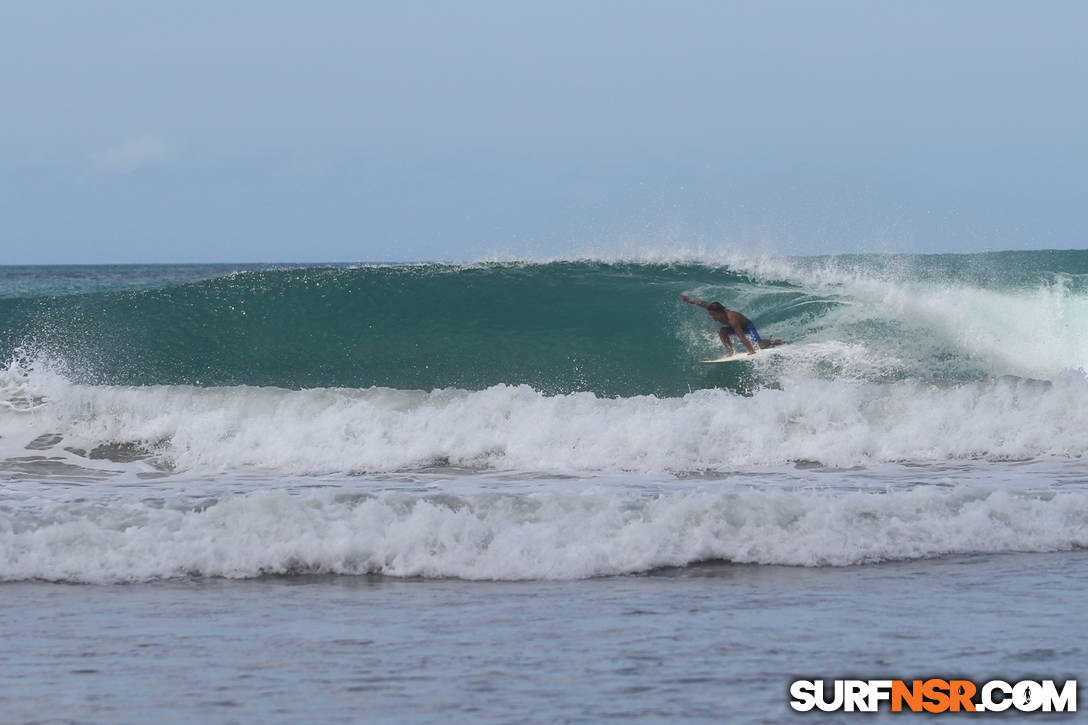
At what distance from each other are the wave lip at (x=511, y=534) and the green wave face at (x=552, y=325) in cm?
595

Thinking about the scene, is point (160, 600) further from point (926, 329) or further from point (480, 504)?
point (926, 329)

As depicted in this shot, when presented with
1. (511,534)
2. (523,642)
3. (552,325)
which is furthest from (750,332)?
(523,642)

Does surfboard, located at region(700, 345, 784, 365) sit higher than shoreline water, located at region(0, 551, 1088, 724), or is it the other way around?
surfboard, located at region(700, 345, 784, 365)

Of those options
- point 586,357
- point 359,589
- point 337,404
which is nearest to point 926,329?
point 586,357

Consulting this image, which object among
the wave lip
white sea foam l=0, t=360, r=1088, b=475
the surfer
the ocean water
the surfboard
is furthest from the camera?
the surfer

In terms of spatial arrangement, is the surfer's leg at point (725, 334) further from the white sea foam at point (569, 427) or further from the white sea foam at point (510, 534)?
the white sea foam at point (510, 534)

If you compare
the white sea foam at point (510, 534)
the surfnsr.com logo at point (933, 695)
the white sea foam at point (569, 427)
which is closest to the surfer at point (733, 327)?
the white sea foam at point (569, 427)

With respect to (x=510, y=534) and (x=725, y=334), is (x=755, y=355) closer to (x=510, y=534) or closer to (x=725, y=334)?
(x=725, y=334)

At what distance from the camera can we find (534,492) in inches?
349

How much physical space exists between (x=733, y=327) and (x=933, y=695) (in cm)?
1014

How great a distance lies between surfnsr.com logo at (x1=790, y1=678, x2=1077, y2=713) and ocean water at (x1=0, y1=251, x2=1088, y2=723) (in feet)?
0.33

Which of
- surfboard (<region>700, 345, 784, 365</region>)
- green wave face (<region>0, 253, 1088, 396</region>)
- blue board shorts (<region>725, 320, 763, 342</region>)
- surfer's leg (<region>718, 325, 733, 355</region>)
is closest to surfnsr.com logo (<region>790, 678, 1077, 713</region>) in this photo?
green wave face (<region>0, 253, 1088, 396</region>)

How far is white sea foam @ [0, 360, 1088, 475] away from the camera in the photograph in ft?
35.2

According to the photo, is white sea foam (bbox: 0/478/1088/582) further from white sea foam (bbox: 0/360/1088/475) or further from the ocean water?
white sea foam (bbox: 0/360/1088/475)
